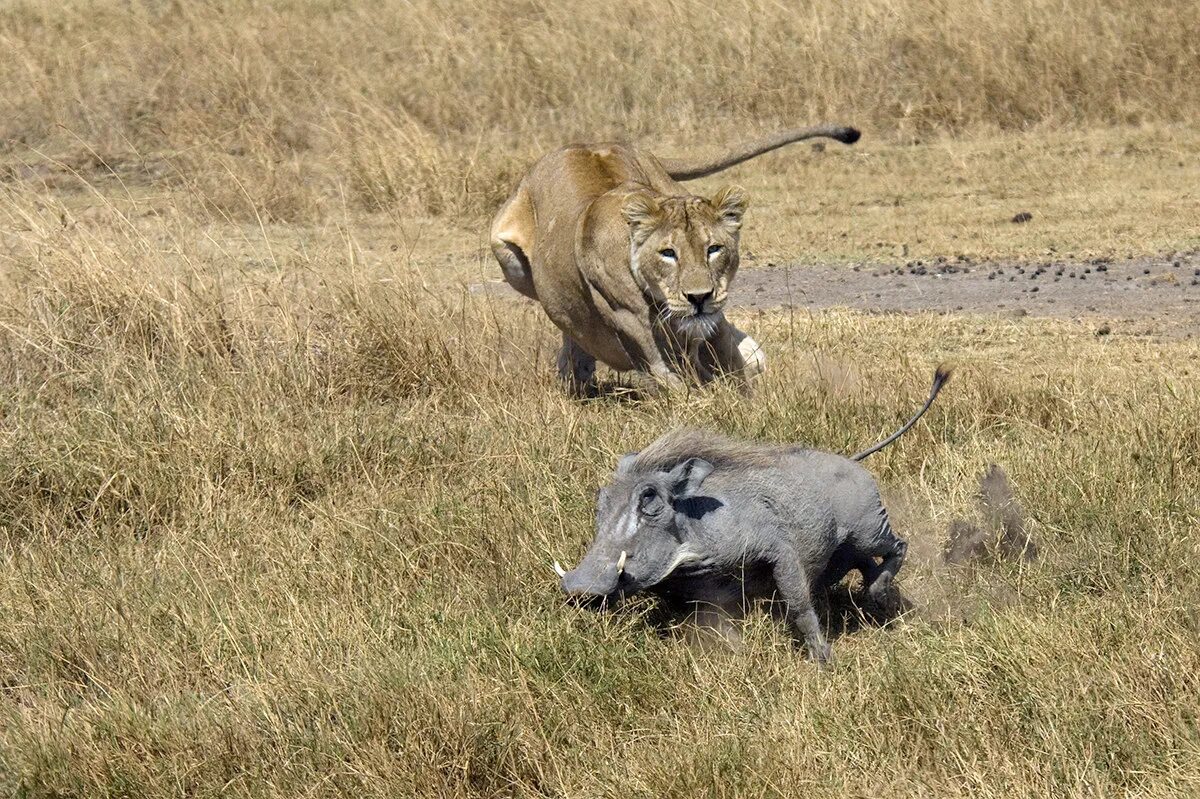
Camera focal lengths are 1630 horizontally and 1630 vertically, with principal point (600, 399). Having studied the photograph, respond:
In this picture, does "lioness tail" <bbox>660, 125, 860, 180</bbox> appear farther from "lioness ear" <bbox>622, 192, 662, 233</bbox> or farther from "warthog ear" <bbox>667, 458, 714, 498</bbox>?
"warthog ear" <bbox>667, 458, 714, 498</bbox>

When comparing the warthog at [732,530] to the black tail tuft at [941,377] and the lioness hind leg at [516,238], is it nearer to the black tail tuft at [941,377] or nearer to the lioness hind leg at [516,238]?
the black tail tuft at [941,377]

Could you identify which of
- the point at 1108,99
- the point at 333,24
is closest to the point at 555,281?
the point at 1108,99

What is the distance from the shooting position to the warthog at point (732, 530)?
4.51 meters

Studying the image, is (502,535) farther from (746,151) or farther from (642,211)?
(746,151)

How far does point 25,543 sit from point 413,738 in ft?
7.81

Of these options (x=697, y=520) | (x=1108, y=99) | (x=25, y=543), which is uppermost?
(x=697, y=520)

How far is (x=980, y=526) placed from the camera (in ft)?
17.6

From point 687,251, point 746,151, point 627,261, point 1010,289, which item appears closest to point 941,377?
point 687,251

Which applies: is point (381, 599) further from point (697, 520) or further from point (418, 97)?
point (418, 97)

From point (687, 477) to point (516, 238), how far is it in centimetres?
372

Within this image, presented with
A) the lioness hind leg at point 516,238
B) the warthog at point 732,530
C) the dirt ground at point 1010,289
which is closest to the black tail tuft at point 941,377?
the warthog at point 732,530

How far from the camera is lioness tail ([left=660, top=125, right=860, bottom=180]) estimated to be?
841 centimetres

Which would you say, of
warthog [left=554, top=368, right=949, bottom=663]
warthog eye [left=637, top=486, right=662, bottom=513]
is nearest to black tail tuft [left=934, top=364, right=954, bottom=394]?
warthog [left=554, top=368, right=949, bottom=663]

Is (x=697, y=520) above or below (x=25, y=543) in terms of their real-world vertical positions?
above
